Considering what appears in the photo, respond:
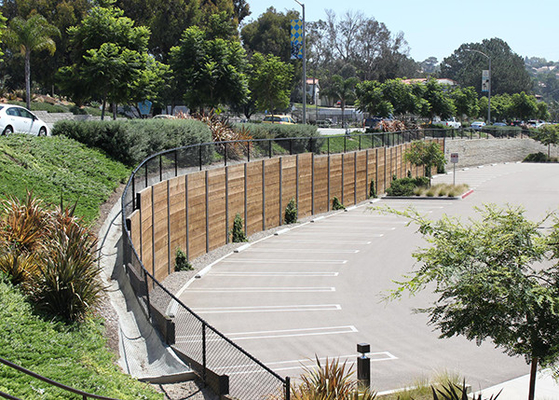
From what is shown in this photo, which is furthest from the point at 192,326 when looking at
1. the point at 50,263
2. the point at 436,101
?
the point at 436,101

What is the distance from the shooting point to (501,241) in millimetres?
9328

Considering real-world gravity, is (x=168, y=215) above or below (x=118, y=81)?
below

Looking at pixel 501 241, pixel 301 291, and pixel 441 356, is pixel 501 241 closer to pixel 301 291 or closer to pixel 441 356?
pixel 441 356

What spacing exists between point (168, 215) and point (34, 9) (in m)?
48.5

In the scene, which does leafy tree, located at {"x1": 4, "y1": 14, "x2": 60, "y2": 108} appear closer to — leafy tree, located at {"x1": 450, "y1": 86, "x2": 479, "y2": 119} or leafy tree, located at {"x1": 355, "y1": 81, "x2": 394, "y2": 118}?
leafy tree, located at {"x1": 355, "y1": 81, "x2": 394, "y2": 118}

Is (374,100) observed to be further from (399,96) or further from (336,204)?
(336,204)

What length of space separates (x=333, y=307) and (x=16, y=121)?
13.5 meters

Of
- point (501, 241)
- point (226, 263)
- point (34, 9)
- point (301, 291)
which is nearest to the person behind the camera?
point (501, 241)

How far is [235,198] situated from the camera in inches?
1005

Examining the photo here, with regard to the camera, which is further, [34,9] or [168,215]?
[34,9]

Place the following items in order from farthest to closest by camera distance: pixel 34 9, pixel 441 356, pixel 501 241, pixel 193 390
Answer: pixel 34 9, pixel 441 356, pixel 193 390, pixel 501 241

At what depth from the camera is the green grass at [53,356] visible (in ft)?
26.9

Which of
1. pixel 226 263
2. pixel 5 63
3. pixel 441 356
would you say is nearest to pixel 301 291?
pixel 226 263

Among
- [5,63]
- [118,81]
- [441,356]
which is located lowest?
[441,356]
